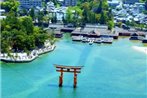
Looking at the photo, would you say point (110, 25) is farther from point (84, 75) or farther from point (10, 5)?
point (84, 75)

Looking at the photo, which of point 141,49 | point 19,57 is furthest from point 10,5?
point 19,57

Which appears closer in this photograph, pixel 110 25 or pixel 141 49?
pixel 141 49

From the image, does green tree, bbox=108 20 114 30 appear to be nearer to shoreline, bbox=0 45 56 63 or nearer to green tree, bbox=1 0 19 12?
green tree, bbox=1 0 19 12

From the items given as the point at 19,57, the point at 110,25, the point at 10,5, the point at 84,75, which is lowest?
the point at 84,75

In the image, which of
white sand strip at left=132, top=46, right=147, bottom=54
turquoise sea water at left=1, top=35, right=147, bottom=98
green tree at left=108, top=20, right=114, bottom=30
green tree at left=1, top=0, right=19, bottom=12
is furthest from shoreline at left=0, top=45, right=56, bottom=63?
green tree at left=1, top=0, right=19, bottom=12

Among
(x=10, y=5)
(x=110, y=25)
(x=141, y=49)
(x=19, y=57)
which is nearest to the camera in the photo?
(x=19, y=57)

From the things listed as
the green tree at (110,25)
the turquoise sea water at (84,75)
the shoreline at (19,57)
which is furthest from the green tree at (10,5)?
the shoreline at (19,57)

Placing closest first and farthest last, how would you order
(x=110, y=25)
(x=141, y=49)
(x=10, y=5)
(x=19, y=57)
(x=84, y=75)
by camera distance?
(x=84, y=75), (x=19, y=57), (x=141, y=49), (x=110, y=25), (x=10, y=5)

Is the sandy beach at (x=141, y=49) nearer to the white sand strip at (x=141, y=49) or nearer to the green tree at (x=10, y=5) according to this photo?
the white sand strip at (x=141, y=49)
